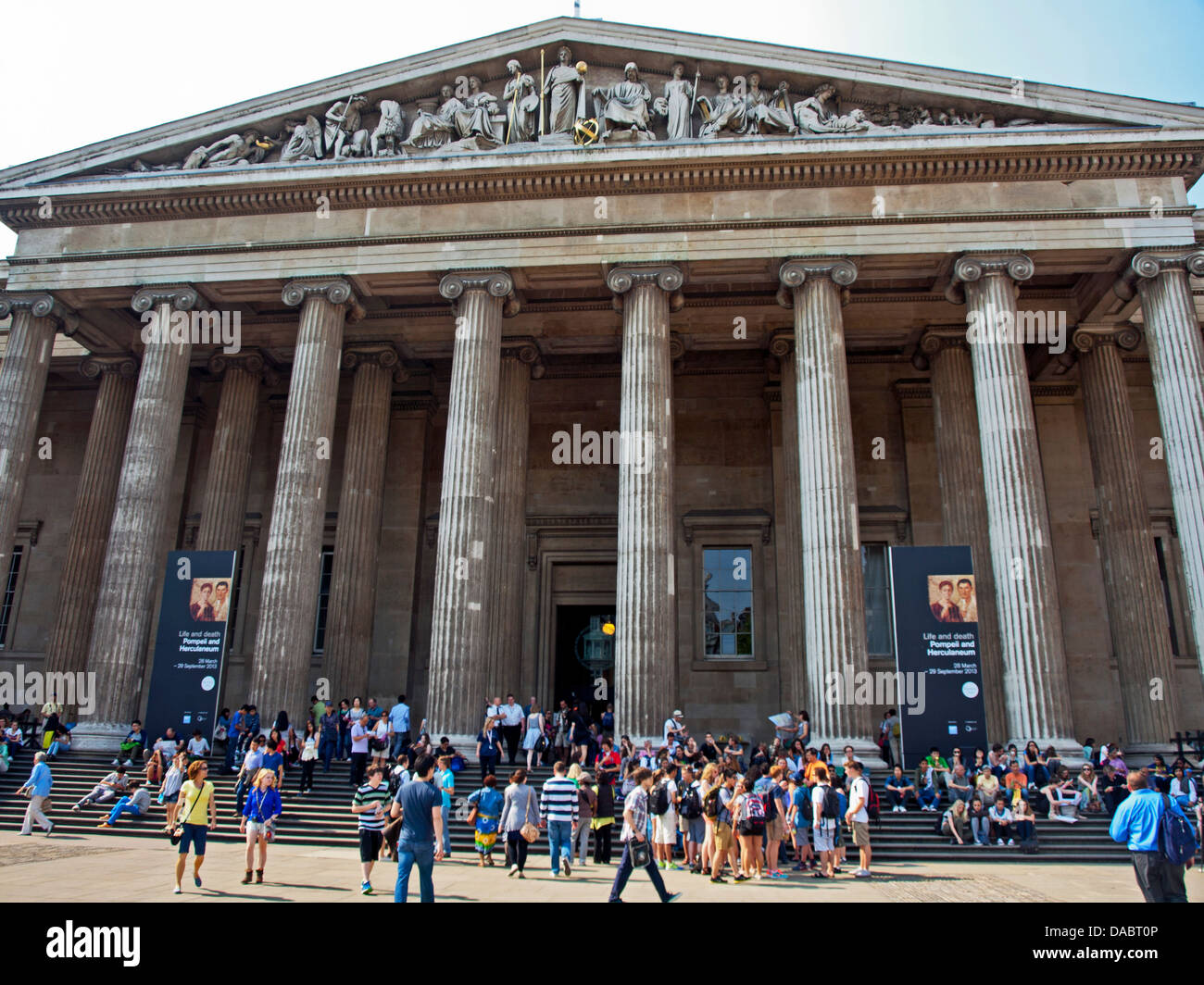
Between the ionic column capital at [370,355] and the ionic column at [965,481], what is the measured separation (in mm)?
15441

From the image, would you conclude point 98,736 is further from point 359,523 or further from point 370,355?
point 370,355

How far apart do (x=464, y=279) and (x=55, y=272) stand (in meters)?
11.4

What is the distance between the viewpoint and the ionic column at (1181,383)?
1947 cm

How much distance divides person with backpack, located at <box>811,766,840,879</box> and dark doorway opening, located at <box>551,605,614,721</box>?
14.0 m

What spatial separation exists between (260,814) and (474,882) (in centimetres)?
294

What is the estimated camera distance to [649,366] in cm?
2153

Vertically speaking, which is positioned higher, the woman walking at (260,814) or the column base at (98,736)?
the column base at (98,736)

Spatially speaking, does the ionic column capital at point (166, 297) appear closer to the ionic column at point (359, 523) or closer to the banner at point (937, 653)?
the ionic column at point (359, 523)

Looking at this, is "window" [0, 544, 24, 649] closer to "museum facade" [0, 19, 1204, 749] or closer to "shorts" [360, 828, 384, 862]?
"museum facade" [0, 19, 1204, 749]

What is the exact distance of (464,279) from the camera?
2272 centimetres

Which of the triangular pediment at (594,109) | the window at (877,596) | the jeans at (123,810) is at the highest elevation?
the triangular pediment at (594,109)

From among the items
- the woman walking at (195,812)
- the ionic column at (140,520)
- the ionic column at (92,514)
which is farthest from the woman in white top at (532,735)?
the ionic column at (92,514)
